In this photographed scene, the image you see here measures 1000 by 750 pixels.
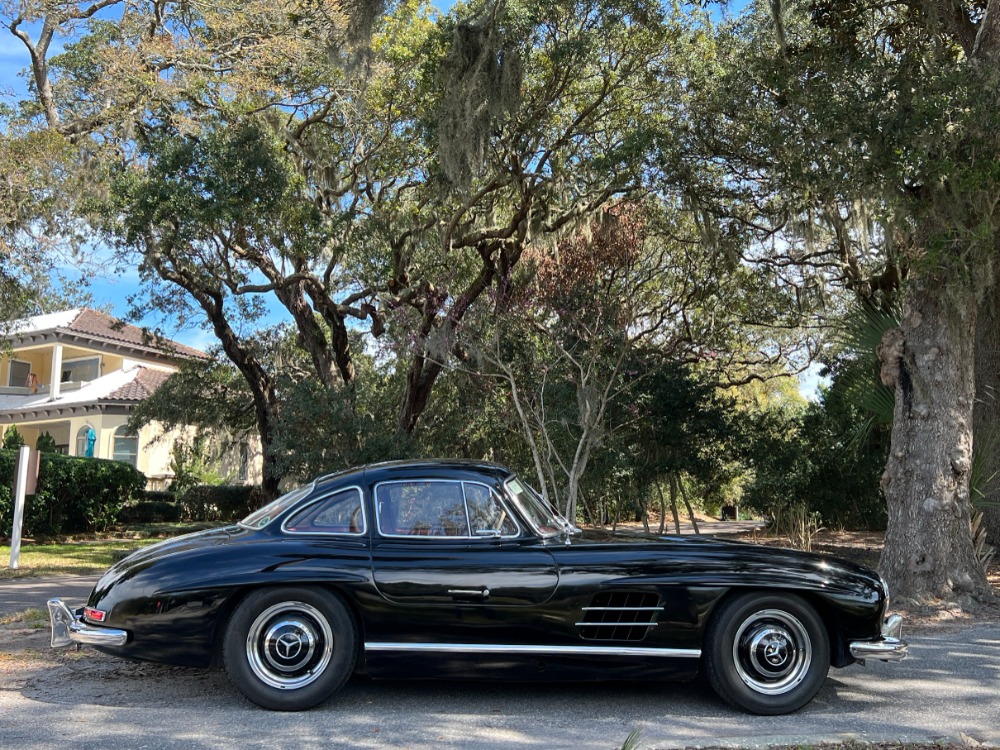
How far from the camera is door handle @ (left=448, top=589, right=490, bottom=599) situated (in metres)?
4.88

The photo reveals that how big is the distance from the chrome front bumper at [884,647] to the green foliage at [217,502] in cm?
2380

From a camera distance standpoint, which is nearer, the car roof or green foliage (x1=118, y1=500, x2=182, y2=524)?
the car roof

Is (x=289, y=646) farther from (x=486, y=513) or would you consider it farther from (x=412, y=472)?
(x=486, y=513)

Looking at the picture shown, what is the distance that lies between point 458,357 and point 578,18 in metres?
6.89

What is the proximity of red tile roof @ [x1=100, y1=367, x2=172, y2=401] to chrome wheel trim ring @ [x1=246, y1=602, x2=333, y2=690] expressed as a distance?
88.1ft

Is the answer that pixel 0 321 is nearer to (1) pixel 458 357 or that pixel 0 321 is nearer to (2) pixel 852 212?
(1) pixel 458 357

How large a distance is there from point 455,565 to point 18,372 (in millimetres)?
36793

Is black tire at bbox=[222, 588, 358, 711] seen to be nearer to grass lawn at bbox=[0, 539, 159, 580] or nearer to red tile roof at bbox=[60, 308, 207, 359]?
grass lawn at bbox=[0, 539, 159, 580]

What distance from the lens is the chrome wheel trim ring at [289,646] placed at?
15.8 feet

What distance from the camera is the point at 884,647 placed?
4.96 meters

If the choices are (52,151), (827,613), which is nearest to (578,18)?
(52,151)

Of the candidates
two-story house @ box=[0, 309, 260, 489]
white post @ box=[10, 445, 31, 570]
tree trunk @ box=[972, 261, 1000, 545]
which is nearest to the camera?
tree trunk @ box=[972, 261, 1000, 545]

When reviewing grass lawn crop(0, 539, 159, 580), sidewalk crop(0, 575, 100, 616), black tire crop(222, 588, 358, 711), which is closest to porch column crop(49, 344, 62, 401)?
grass lawn crop(0, 539, 159, 580)

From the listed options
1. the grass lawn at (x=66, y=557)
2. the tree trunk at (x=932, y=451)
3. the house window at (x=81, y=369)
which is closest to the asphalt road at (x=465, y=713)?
the tree trunk at (x=932, y=451)
